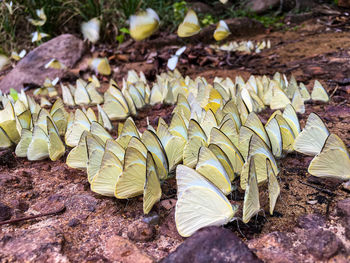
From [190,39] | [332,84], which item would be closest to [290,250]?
[332,84]

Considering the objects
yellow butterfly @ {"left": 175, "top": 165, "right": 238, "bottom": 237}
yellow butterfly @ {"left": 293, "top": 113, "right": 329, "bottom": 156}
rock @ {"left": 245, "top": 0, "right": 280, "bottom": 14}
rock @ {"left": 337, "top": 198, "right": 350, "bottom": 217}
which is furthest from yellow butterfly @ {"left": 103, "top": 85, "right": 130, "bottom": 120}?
rock @ {"left": 245, "top": 0, "right": 280, "bottom": 14}

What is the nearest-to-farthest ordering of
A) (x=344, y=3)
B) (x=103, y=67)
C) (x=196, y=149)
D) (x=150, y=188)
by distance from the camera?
(x=150, y=188), (x=196, y=149), (x=103, y=67), (x=344, y=3)

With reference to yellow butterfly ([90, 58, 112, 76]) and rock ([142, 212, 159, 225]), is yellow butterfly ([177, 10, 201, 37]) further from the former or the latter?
rock ([142, 212, 159, 225])

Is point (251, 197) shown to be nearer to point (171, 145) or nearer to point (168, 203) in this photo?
point (168, 203)

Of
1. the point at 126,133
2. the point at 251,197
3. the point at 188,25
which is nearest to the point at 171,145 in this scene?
the point at 126,133

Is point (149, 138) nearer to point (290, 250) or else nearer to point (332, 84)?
point (290, 250)

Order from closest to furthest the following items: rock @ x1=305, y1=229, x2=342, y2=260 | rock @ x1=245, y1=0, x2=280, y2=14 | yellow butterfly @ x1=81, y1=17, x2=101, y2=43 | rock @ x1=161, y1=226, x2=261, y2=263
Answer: rock @ x1=161, y1=226, x2=261, y2=263
rock @ x1=305, y1=229, x2=342, y2=260
yellow butterfly @ x1=81, y1=17, x2=101, y2=43
rock @ x1=245, y1=0, x2=280, y2=14
